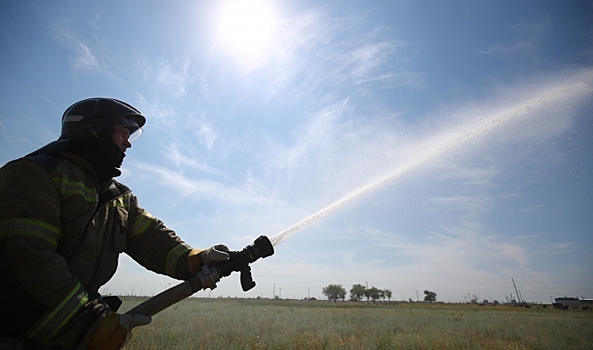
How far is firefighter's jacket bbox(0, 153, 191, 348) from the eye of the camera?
5.48 feet

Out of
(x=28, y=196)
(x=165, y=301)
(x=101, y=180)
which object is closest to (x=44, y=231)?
(x=28, y=196)

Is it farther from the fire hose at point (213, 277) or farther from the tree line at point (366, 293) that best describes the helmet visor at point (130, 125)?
the tree line at point (366, 293)

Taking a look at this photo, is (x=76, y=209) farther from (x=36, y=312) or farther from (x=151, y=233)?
(x=151, y=233)

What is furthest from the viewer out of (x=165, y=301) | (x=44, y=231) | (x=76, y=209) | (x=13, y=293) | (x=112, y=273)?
(x=112, y=273)

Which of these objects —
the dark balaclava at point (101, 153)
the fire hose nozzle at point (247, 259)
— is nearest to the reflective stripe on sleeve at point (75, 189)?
the dark balaclava at point (101, 153)

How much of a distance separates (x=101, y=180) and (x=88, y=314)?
122cm

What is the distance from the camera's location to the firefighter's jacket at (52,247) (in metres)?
1.67

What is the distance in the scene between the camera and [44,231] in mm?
1797

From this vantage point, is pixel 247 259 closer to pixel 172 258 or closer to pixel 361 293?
pixel 172 258

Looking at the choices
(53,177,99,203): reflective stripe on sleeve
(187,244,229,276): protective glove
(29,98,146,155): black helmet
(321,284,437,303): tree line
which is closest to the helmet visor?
(29,98,146,155): black helmet

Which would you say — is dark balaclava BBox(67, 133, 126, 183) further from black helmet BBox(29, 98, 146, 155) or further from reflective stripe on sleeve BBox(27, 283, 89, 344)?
reflective stripe on sleeve BBox(27, 283, 89, 344)

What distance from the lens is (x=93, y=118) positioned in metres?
2.62

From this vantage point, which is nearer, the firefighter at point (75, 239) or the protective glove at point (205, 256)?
the firefighter at point (75, 239)

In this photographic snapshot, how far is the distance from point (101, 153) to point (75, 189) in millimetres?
532
